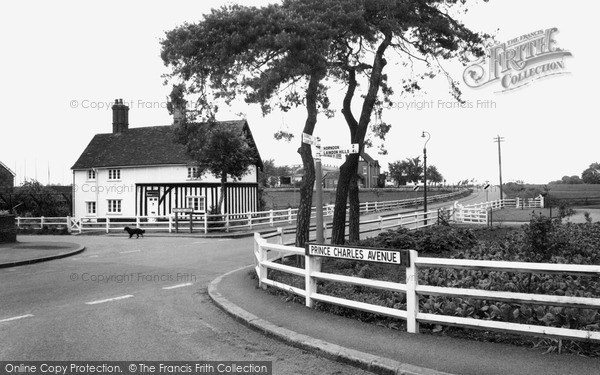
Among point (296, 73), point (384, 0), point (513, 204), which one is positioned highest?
point (384, 0)

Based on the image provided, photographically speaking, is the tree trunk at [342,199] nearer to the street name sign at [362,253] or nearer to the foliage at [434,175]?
the street name sign at [362,253]

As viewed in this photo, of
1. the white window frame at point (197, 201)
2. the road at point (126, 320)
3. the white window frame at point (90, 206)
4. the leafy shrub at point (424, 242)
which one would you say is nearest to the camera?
the road at point (126, 320)

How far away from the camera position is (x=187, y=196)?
121 ft

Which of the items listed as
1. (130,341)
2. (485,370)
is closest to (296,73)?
(130,341)

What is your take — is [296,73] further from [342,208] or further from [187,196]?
[187,196]

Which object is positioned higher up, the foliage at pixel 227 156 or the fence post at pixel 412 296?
the foliage at pixel 227 156

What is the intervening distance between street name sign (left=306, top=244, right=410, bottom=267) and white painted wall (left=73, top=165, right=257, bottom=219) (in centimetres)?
2898

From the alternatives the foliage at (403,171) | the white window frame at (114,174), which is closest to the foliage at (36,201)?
the white window frame at (114,174)

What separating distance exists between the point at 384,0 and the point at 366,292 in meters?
8.00

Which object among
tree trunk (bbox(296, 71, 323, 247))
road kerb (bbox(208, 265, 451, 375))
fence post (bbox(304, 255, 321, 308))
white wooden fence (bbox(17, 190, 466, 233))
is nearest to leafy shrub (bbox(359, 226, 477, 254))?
tree trunk (bbox(296, 71, 323, 247))

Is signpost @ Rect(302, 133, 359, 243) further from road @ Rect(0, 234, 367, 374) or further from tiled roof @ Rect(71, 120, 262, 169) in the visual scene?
tiled roof @ Rect(71, 120, 262, 169)

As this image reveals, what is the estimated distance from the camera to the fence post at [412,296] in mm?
5730

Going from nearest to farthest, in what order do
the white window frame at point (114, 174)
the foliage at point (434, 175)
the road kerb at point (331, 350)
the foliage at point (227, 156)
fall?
1. the road kerb at point (331, 350)
2. the foliage at point (227, 156)
3. the white window frame at point (114, 174)
4. the foliage at point (434, 175)

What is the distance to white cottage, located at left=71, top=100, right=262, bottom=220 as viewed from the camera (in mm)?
36594
